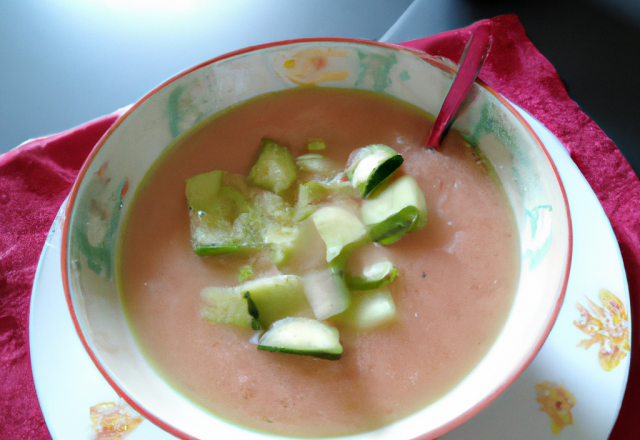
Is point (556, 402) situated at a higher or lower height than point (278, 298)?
lower

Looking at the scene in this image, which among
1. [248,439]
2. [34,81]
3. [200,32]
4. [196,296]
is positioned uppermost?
[200,32]

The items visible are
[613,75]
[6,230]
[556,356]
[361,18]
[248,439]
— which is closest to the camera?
[248,439]

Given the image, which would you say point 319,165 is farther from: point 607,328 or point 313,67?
point 607,328

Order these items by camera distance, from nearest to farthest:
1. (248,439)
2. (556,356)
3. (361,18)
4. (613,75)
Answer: (248,439) → (556,356) → (613,75) → (361,18)

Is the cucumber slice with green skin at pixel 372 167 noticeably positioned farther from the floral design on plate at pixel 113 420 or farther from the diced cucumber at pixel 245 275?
the floral design on plate at pixel 113 420

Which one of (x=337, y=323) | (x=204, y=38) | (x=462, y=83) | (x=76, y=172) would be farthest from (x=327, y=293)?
(x=204, y=38)

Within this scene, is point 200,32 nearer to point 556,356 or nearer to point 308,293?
point 308,293

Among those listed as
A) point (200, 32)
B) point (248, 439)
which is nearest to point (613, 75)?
point (200, 32)

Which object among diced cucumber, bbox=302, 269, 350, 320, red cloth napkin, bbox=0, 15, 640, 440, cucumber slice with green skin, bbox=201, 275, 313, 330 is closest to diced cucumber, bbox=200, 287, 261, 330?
cucumber slice with green skin, bbox=201, 275, 313, 330

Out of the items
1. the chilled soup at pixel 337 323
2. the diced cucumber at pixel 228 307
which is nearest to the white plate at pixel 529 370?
the chilled soup at pixel 337 323
